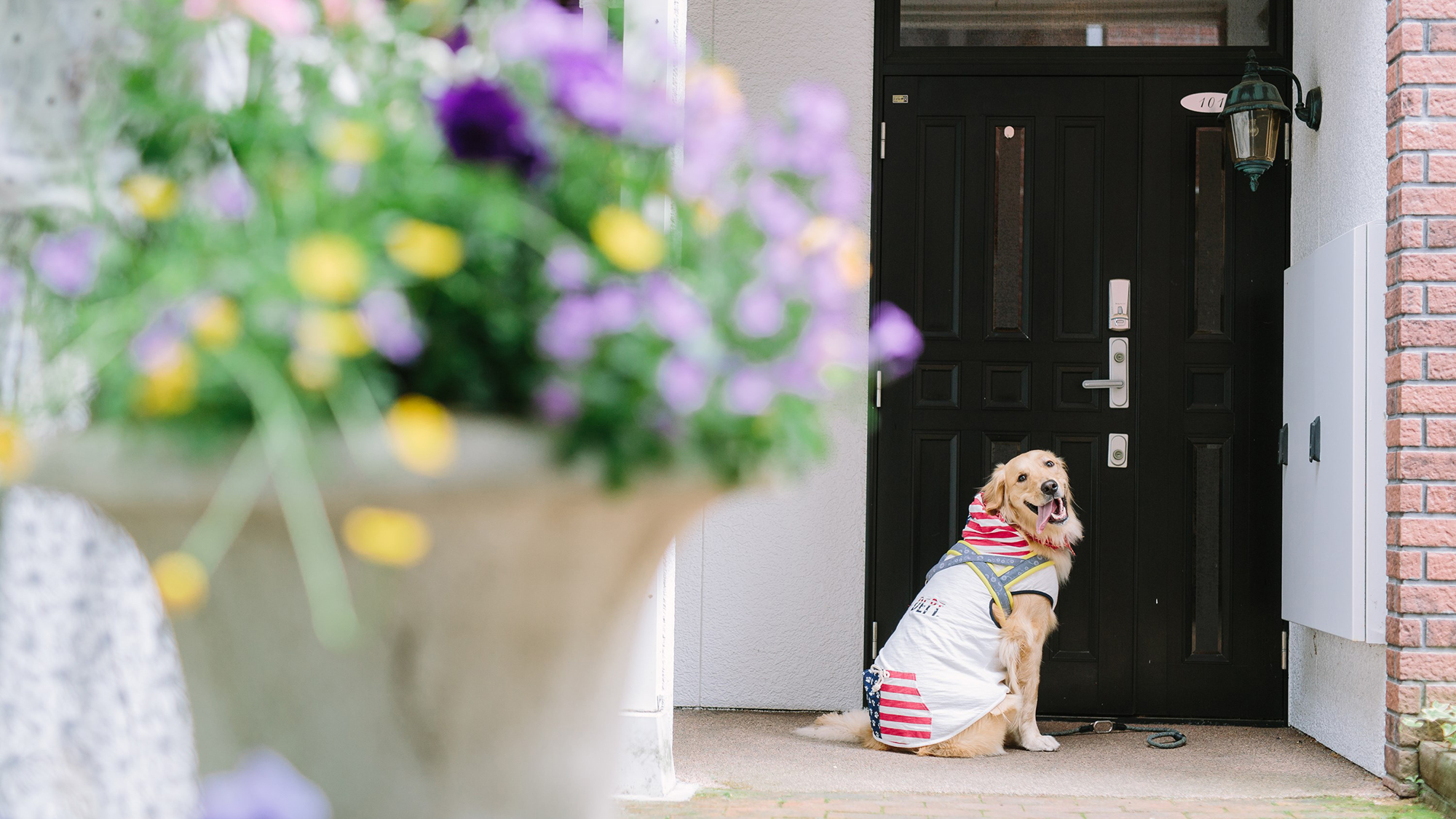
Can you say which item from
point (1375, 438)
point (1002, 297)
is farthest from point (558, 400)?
point (1002, 297)

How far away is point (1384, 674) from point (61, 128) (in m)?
3.59

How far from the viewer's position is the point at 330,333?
637mm

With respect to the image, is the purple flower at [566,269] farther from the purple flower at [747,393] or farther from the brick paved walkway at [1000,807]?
the brick paved walkway at [1000,807]

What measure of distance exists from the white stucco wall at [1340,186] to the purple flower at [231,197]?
138 inches

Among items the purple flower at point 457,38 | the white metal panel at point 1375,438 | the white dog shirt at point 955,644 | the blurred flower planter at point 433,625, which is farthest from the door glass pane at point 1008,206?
the blurred flower planter at point 433,625

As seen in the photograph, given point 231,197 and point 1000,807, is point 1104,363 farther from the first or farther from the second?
point 231,197

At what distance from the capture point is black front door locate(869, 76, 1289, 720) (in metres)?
4.55

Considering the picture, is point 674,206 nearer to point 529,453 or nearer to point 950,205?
point 529,453

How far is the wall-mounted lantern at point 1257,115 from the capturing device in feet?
14.0

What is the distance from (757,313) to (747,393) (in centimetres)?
5

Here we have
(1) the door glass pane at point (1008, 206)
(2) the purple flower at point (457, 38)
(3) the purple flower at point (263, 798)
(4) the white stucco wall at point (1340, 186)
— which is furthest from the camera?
(1) the door glass pane at point (1008, 206)

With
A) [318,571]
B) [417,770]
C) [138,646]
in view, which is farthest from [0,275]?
[138,646]

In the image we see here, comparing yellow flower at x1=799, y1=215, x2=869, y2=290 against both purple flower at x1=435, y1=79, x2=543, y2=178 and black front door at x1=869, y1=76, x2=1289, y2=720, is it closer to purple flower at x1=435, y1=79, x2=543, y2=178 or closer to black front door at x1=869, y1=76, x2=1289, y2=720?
purple flower at x1=435, y1=79, x2=543, y2=178

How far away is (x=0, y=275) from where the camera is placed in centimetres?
76
